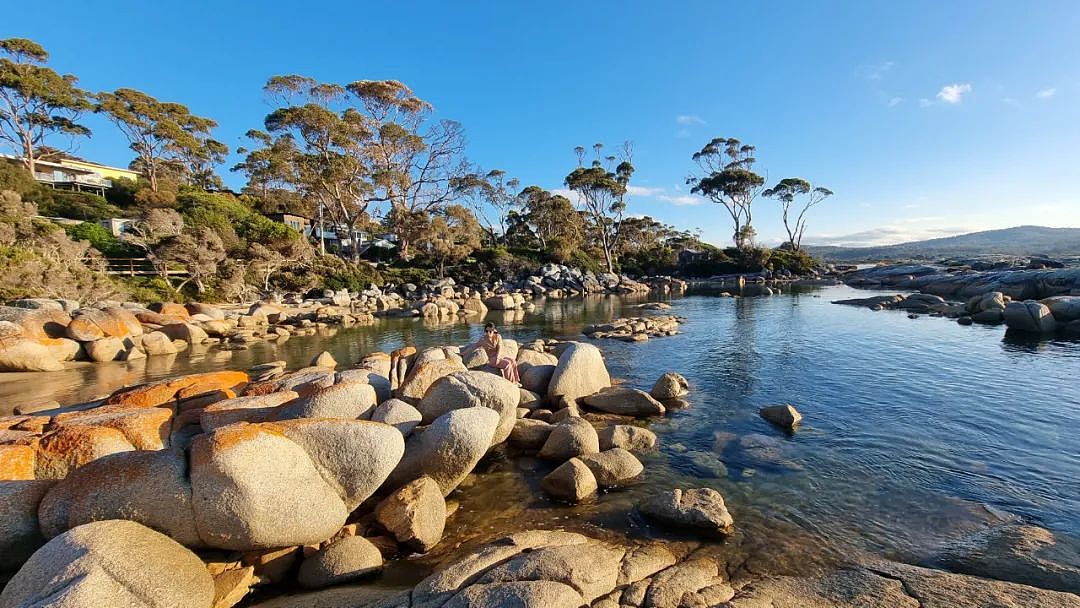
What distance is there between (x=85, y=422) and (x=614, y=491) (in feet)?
24.5

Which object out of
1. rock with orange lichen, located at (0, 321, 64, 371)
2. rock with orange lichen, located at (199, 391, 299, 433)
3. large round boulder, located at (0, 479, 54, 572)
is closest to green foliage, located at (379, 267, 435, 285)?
rock with orange lichen, located at (0, 321, 64, 371)

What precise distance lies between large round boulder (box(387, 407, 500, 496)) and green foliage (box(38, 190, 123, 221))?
2310 inches

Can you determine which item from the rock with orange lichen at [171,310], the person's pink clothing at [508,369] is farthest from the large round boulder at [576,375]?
the rock with orange lichen at [171,310]

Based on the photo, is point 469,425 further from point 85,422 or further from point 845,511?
point 845,511

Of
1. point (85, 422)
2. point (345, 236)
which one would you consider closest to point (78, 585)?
point (85, 422)

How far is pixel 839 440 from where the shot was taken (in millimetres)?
9484

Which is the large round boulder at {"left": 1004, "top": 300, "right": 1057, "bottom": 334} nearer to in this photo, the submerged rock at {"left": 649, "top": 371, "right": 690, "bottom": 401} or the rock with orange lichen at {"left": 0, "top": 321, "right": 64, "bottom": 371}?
the submerged rock at {"left": 649, "top": 371, "right": 690, "bottom": 401}

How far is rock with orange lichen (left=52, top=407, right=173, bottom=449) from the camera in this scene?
20.3 feet

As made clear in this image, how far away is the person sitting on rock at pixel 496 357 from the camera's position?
37.7ft

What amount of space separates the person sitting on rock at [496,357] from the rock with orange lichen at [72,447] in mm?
7024

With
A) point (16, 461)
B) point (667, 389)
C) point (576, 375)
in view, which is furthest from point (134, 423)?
point (667, 389)

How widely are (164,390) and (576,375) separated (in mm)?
8494

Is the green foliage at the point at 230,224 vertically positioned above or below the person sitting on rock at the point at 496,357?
above

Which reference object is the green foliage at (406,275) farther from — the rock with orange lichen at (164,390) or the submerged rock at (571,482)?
the submerged rock at (571,482)
